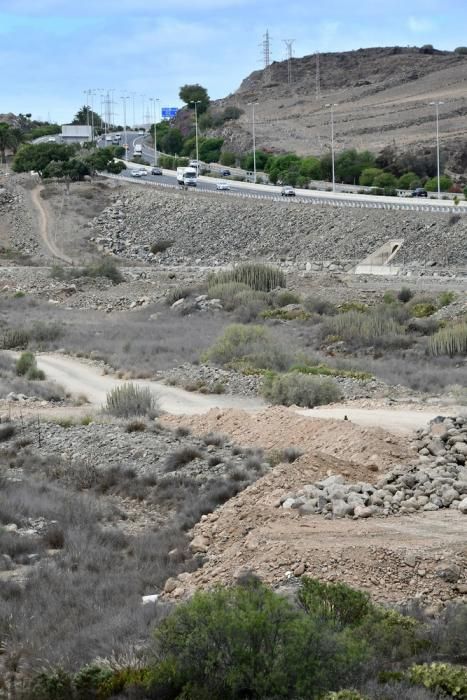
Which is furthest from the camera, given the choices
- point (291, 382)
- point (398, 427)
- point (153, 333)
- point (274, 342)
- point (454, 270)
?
point (454, 270)

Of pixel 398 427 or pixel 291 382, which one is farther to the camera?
pixel 291 382

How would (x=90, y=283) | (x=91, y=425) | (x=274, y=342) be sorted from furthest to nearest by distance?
1. (x=90, y=283)
2. (x=274, y=342)
3. (x=91, y=425)

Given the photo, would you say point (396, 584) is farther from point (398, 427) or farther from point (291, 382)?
point (291, 382)

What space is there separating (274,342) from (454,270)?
902 inches

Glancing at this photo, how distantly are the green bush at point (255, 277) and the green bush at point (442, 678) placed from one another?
45.1m

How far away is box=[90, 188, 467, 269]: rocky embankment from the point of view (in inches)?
2489

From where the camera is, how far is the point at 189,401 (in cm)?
2875

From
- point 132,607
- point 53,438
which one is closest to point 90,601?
point 132,607

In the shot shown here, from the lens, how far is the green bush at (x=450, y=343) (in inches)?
1364

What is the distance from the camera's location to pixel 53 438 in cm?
2278

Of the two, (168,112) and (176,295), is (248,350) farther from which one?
(168,112)

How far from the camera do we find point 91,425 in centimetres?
2353

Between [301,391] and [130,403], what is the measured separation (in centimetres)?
400

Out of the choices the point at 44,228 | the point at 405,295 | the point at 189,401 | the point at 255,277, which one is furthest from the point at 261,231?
the point at 189,401
